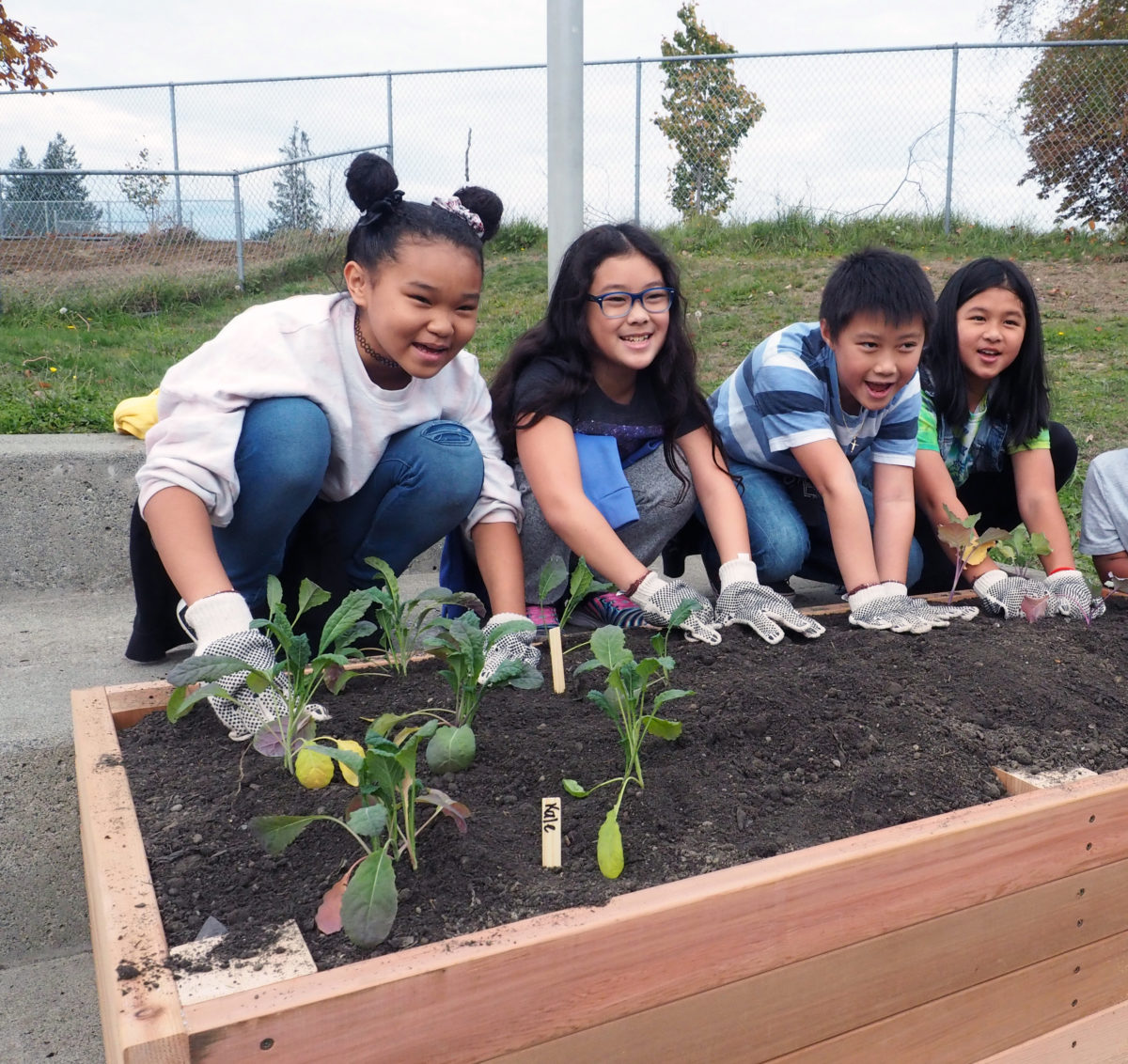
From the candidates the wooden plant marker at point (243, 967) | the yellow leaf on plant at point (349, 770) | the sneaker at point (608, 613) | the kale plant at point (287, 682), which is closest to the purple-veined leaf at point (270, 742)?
the kale plant at point (287, 682)

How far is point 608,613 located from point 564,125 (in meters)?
1.36

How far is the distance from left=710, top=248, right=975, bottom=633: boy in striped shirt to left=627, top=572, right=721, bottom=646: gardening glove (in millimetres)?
374

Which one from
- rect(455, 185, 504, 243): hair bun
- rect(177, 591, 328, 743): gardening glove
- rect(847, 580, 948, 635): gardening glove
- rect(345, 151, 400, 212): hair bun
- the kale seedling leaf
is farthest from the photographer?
rect(847, 580, 948, 635): gardening glove

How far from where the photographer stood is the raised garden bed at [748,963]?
906 millimetres

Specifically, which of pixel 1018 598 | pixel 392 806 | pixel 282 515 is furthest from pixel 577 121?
pixel 392 806

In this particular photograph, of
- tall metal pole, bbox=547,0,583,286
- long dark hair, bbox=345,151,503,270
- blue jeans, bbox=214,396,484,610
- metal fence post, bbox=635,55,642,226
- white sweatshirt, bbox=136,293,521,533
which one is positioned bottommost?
blue jeans, bbox=214,396,484,610

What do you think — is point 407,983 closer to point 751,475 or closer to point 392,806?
point 392,806

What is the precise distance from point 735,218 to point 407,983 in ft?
26.8

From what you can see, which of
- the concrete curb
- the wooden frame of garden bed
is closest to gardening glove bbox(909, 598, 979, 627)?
the wooden frame of garden bed

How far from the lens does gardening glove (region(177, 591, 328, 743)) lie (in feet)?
5.06

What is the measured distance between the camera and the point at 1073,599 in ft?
7.80

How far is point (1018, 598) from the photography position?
2387 mm

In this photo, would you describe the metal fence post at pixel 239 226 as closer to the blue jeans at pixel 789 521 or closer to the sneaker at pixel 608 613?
the blue jeans at pixel 789 521

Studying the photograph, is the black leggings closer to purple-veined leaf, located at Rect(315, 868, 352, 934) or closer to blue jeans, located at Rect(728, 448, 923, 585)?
blue jeans, located at Rect(728, 448, 923, 585)
